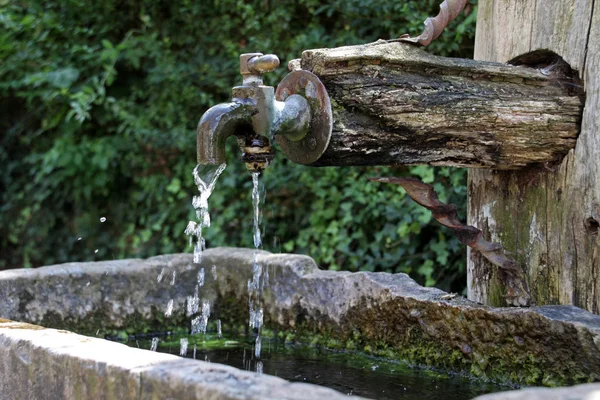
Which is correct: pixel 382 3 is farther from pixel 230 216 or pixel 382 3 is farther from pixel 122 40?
pixel 122 40

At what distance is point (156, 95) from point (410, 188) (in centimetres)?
344

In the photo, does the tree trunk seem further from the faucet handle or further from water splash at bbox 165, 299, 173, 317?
water splash at bbox 165, 299, 173, 317

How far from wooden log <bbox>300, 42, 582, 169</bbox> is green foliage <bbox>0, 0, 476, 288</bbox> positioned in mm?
1712

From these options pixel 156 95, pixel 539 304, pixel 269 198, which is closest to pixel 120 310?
pixel 539 304

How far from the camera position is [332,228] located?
4.91 metres

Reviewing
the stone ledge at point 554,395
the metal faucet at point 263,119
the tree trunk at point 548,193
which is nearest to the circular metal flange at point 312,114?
the metal faucet at point 263,119

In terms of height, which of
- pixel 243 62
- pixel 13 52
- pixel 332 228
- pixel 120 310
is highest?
pixel 13 52

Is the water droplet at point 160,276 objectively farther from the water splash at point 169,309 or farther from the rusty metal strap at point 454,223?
the rusty metal strap at point 454,223

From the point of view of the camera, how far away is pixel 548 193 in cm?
279

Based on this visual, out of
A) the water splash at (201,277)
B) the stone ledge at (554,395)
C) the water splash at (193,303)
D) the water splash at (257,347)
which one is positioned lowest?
the water splash at (257,347)

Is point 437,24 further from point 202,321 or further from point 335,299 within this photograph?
point 202,321

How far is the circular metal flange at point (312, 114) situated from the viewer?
232 centimetres

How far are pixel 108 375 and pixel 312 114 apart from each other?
87cm

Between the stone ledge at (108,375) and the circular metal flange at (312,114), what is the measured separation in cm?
71
